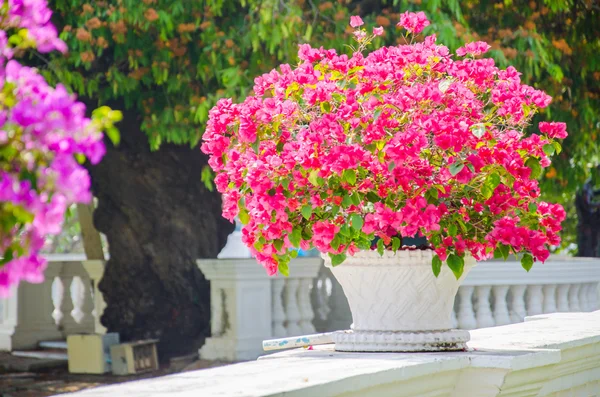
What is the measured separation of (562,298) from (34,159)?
7.71 metres

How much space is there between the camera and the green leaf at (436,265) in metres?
4.09

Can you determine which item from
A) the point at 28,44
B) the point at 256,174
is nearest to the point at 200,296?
the point at 256,174

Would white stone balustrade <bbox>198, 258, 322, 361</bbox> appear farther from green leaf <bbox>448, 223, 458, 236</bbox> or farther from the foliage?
green leaf <bbox>448, 223, 458, 236</bbox>

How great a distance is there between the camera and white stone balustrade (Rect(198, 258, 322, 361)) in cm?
969

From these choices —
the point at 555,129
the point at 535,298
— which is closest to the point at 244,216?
the point at 555,129

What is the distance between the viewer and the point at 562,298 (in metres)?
9.23

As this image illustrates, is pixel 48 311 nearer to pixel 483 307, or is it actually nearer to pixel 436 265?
pixel 483 307

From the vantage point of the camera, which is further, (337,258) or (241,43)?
(241,43)

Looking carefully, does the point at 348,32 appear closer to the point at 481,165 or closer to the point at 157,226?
the point at 157,226

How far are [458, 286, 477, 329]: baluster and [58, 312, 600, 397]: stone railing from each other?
3586 millimetres

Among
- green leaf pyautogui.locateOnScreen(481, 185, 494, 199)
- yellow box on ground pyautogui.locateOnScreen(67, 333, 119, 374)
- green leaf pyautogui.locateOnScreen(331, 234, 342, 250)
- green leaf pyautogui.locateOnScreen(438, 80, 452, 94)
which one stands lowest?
yellow box on ground pyautogui.locateOnScreen(67, 333, 119, 374)

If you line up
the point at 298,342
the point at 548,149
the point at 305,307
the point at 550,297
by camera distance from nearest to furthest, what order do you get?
the point at 548,149, the point at 298,342, the point at 550,297, the point at 305,307

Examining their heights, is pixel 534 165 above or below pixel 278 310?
above

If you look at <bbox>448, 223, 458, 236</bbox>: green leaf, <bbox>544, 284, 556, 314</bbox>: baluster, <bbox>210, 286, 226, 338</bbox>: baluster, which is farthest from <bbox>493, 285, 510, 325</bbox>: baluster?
<bbox>448, 223, 458, 236</bbox>: green leaf
